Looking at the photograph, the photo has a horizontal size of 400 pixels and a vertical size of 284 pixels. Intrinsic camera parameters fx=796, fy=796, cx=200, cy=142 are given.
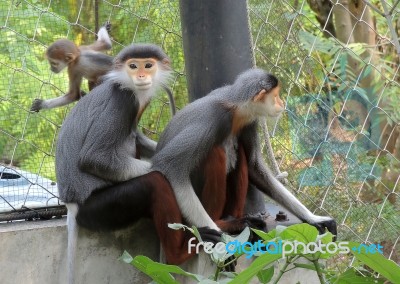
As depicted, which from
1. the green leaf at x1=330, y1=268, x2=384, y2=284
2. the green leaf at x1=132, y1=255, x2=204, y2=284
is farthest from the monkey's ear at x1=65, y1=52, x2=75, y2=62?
the green leaf at x1=330, y1=268, x2=384, y2=284

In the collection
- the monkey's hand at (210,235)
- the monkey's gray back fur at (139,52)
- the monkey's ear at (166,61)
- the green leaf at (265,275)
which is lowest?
the monkey's hand at (210,235)

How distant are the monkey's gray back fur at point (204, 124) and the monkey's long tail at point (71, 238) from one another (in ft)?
1.00

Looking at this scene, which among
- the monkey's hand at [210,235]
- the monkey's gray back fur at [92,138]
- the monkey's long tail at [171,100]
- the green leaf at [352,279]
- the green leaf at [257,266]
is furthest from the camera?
the monkey's long tail at [171,100]

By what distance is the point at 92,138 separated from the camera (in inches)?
97.1

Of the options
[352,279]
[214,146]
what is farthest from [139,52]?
[352,279]

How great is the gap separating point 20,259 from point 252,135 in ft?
2.76

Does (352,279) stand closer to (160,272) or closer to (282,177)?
(160,272)

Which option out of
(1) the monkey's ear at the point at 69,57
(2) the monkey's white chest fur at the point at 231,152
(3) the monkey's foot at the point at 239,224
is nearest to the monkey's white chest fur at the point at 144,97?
(2) the monkey's white chest fur at the point at 231,152

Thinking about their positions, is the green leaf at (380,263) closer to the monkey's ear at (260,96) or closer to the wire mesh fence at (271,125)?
the monkey's ear at (260,96)

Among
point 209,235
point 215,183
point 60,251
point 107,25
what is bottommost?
point 60,251

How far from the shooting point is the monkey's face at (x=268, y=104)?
2.45 m

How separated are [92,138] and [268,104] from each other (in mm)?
556

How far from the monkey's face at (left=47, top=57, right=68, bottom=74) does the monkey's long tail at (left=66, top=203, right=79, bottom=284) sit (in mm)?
654

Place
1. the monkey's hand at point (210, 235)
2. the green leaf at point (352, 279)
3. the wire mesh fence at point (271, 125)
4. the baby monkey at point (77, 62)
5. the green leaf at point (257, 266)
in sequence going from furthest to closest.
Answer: the baby monkey at point (77, 62) < the wire mesh fence at point (271, 125) < the monkey's hand at point (210, 235) < the green leaf at point (352, 279) < the green leaf at point (257, 266)
